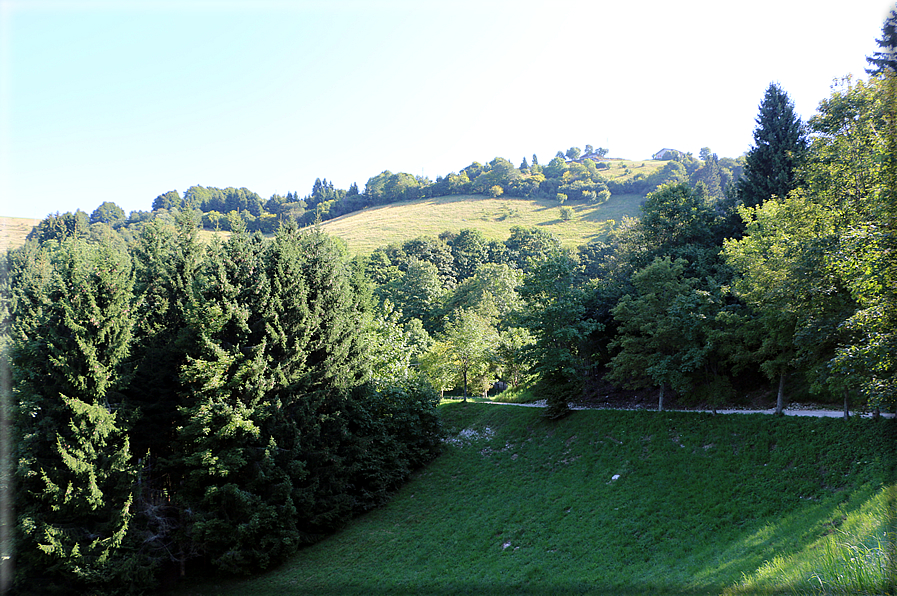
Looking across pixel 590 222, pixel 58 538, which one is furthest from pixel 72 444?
pixel 590 222

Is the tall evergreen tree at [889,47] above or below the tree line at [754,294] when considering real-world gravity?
above

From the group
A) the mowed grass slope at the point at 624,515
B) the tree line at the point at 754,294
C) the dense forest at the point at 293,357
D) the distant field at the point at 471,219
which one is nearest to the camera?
the tree line at the point at 754,294

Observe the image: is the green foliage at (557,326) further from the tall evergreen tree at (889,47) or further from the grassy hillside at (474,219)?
Answer: the grassy hillside at (474,219)

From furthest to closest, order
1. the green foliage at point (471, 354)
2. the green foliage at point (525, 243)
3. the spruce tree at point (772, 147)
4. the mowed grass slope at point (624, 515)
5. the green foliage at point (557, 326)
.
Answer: the green foliage at point (525, 243) < the green foliage at point (471, 354) < the spruce tree at point (772, 147) < the green foliage at point (557, 326) < the mowed grass slope at point (624, 515)

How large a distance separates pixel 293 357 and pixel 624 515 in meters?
16.0

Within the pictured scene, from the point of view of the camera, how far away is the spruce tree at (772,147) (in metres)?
31.0

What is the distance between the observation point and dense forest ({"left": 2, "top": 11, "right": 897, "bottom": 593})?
1536 cm

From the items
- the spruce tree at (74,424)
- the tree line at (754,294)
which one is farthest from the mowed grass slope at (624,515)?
the spruce tree at (74,424)

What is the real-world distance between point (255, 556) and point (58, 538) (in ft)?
22.2

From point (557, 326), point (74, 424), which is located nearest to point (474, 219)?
point (557, 326)

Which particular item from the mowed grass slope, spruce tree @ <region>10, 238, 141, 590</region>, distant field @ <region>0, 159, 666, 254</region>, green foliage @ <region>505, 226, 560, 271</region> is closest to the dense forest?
spruce tree @ <region>10, 238, 141, 590</region>

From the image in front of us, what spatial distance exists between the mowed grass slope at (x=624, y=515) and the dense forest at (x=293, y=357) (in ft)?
5.98

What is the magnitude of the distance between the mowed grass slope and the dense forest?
1822 mm

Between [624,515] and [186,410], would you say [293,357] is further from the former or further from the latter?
[624,515]
